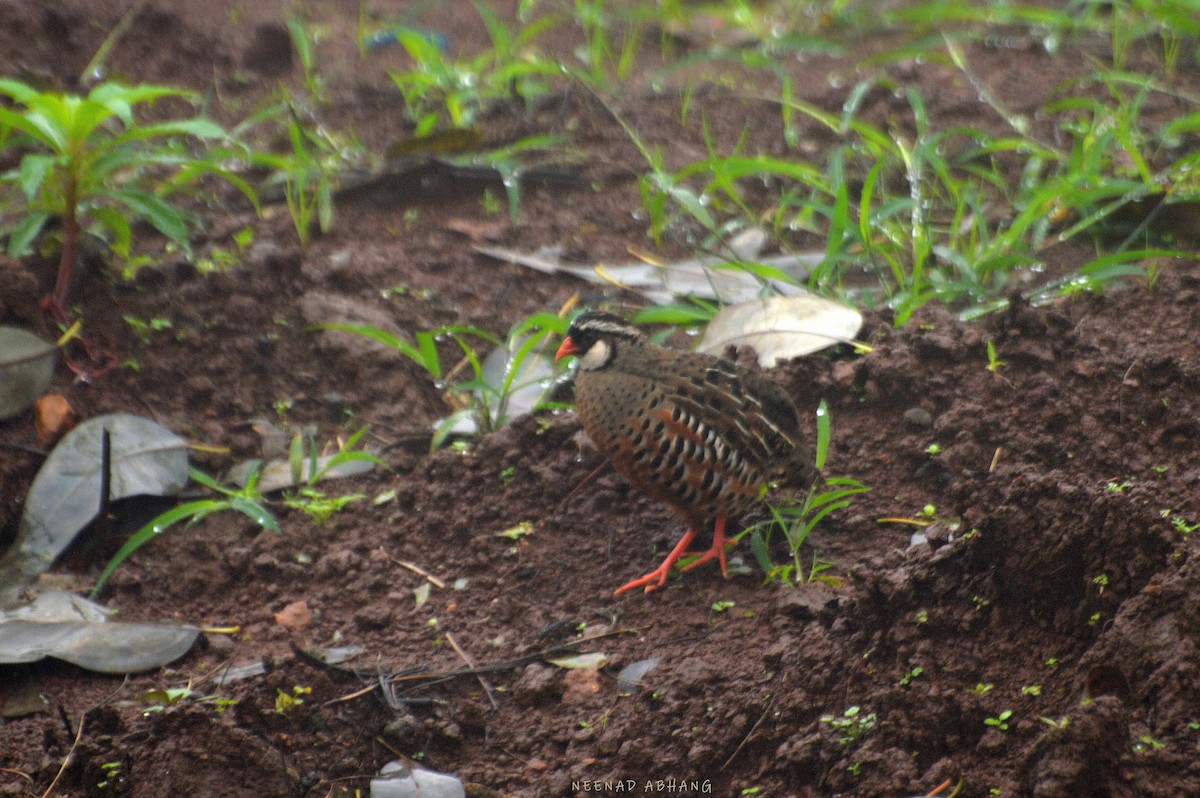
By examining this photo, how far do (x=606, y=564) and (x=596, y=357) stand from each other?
2.26 feet

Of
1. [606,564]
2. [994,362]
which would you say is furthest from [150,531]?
[994,362]

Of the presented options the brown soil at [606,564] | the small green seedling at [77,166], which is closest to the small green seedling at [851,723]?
the brown soil at [606,564]

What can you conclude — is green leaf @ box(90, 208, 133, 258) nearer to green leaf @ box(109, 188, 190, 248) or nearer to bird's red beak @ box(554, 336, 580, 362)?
green leaf @ box(109, 188, 190, 248)

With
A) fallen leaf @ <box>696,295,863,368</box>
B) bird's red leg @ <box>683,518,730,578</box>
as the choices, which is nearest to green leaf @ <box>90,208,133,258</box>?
fallen leaf @ <box>696,295,863,368</box>

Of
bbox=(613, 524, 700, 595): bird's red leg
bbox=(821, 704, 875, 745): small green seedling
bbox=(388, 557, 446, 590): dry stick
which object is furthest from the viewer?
bbox=(388, 557, 446, 590): dry stick

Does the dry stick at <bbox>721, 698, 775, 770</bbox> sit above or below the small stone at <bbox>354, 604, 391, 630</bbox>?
above

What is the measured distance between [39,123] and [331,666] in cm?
219

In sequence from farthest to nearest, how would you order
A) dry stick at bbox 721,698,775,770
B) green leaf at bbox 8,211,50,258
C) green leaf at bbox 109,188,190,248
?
green leaf at bbox 109,188,190,248 → green leaf at bbox 8,211,50,258 → dry stick at bbox 721,698,775,770

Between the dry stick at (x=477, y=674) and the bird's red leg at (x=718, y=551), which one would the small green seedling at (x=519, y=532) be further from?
the bird's red leg at (x=718, y=551)

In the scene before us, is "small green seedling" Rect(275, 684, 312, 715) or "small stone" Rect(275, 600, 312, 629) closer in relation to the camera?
"small green seedling" Rect(275, 684, 312, 715)

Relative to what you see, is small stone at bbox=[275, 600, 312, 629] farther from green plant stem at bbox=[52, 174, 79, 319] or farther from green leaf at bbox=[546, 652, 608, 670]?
green plant stem at bbox=[52, 174, 79, 319]

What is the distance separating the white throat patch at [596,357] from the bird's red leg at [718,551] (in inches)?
25.5

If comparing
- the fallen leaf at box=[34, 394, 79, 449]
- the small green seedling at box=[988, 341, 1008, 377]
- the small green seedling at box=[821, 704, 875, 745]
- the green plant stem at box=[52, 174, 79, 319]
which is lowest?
the small green seedling at box=[821, 704, 875, 745]

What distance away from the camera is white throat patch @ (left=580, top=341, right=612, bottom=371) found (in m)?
3.80
